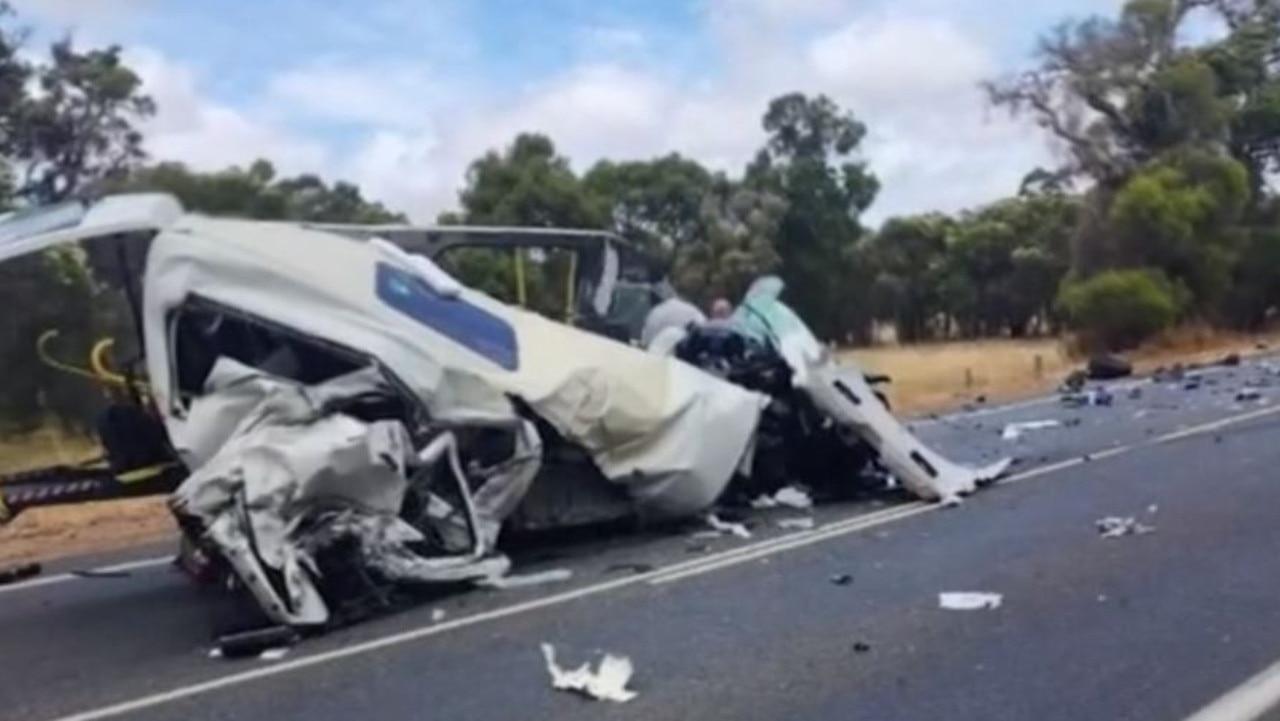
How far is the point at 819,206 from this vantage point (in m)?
49.0

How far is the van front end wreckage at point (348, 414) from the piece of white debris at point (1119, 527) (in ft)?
7.17

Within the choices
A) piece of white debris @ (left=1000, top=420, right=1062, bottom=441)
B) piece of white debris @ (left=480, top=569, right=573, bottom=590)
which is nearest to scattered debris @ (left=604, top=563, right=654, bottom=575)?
piece of white debris @ (left=480, top=569, right=573, bottom=590)

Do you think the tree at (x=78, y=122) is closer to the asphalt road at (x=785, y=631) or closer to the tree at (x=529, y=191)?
the tree at (x=529, y=191)

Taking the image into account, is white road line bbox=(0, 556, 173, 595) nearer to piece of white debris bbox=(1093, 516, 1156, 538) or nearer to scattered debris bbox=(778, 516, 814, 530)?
scattered debris bbox=(778, 516, 814, 530)

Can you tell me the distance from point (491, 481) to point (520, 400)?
51 centimetres

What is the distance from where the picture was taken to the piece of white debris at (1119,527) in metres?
9.65

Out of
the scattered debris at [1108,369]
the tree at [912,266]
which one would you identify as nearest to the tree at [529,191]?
the scattered debris at [1108,369]

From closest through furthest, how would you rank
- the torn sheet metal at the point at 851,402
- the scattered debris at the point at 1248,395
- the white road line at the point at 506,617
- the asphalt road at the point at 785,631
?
the asphalt road at the point at 785,631 → the white road line at the point at 506,617 → the torn sheet metal at the point at 851,402 → the scattered debris at the point at 1248,395

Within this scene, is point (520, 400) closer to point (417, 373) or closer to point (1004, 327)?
point (417, 373)

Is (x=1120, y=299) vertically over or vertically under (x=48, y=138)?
under

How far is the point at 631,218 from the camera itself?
1625 inches

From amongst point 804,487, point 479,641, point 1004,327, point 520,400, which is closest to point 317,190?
point 804,487

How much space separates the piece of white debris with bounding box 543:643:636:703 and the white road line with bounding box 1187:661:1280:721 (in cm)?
196

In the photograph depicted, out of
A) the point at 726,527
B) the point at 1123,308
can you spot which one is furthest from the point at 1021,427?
the point at 1123,308
